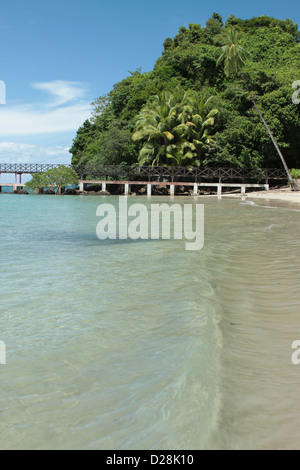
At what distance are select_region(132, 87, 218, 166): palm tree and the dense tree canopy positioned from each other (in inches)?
4.2

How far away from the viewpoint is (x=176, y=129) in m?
36.8

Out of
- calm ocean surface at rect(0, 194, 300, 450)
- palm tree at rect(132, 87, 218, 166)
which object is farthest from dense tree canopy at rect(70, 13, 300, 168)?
calm ocean surface at rect(0, 194, 300, 450)

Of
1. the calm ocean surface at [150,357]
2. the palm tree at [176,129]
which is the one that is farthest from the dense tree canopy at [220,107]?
the calm ocean surface at [150,357]

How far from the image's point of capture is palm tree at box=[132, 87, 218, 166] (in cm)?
3712

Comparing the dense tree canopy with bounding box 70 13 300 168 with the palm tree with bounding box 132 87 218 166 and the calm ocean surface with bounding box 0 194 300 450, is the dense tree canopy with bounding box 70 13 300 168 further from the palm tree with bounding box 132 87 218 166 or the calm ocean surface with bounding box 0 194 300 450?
the calm ocean surface with bounding box 0 194 300 450

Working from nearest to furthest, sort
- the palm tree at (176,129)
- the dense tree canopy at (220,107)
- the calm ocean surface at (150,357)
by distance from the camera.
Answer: the calm ocean surface at (150,357), the dense tree canopy at (220,107), the palm tree at (176,129)

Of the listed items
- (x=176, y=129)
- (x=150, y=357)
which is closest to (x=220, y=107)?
(x=176, y=129)

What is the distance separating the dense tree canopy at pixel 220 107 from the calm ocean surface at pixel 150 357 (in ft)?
107

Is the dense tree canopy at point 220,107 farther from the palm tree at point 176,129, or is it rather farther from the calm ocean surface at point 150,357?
the calm ocean surface at point 150,357

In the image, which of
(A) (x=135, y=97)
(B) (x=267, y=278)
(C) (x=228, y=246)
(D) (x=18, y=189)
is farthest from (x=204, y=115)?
(B) (x=267, y=278)

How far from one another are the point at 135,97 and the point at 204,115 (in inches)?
456

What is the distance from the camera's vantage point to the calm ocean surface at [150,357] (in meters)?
2.04
